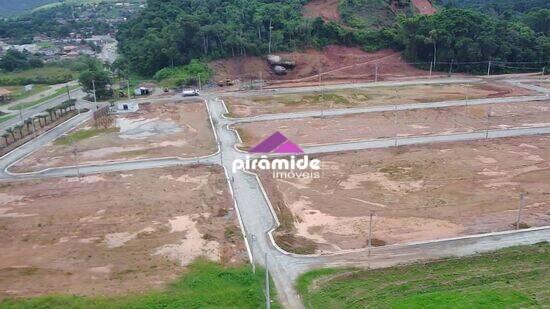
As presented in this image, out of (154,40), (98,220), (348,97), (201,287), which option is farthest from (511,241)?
(154,40)

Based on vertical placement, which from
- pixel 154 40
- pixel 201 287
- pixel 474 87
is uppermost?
pixel 154 40

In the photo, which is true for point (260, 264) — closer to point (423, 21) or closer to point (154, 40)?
point (154, 40)

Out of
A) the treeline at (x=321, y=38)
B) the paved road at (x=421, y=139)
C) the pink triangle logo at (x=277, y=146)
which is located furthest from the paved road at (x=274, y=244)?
the treeline at (x=321, y=38)

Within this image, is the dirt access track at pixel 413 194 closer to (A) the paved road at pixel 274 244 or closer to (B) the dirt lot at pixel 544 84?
(A) the paved road at pixel 274 244

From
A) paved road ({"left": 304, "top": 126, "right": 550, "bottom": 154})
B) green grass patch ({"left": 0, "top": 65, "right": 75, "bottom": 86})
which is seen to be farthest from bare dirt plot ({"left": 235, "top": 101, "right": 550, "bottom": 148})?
green grass patch ({"left": 0, "top": 65, "right": 75, "bottom": 86})

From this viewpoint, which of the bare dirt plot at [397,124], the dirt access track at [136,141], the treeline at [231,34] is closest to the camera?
the dirt access track at [136,141]

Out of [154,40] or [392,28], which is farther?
[392,28]

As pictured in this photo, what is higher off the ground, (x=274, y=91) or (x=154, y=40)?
(x=154, y=40)
